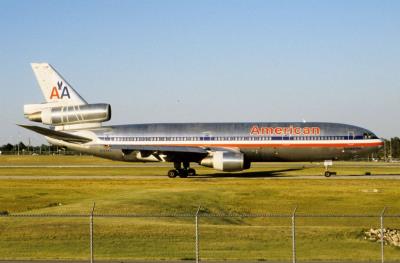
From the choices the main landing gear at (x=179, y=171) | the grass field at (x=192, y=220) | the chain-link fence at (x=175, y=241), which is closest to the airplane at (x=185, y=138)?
the main landing gear at (x=179, y=171)

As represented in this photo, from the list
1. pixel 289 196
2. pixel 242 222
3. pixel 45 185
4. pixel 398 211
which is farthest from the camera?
pixel 45 185

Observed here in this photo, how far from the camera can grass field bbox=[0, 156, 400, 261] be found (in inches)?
871

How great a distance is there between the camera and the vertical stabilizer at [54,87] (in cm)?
5812

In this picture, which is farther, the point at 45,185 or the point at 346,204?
the point at 45,185

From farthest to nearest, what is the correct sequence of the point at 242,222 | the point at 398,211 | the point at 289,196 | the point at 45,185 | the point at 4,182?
the point at 4,182
the point at 45,185
the point at 289,196
the point at 398,211
the point at 242,222

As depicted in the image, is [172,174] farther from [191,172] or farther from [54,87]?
[54,87]

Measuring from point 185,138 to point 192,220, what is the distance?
76.7 feet

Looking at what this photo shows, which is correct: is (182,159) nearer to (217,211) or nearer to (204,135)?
(204,135)

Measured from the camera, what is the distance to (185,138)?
181 ft

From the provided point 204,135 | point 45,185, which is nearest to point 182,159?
point 204,135

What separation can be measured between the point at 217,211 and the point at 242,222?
3186 mm

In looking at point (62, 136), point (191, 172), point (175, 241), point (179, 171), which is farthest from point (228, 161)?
point (175, 241)

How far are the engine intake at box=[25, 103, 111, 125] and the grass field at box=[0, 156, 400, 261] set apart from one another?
7.73 metres

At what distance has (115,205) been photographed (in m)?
34.5
